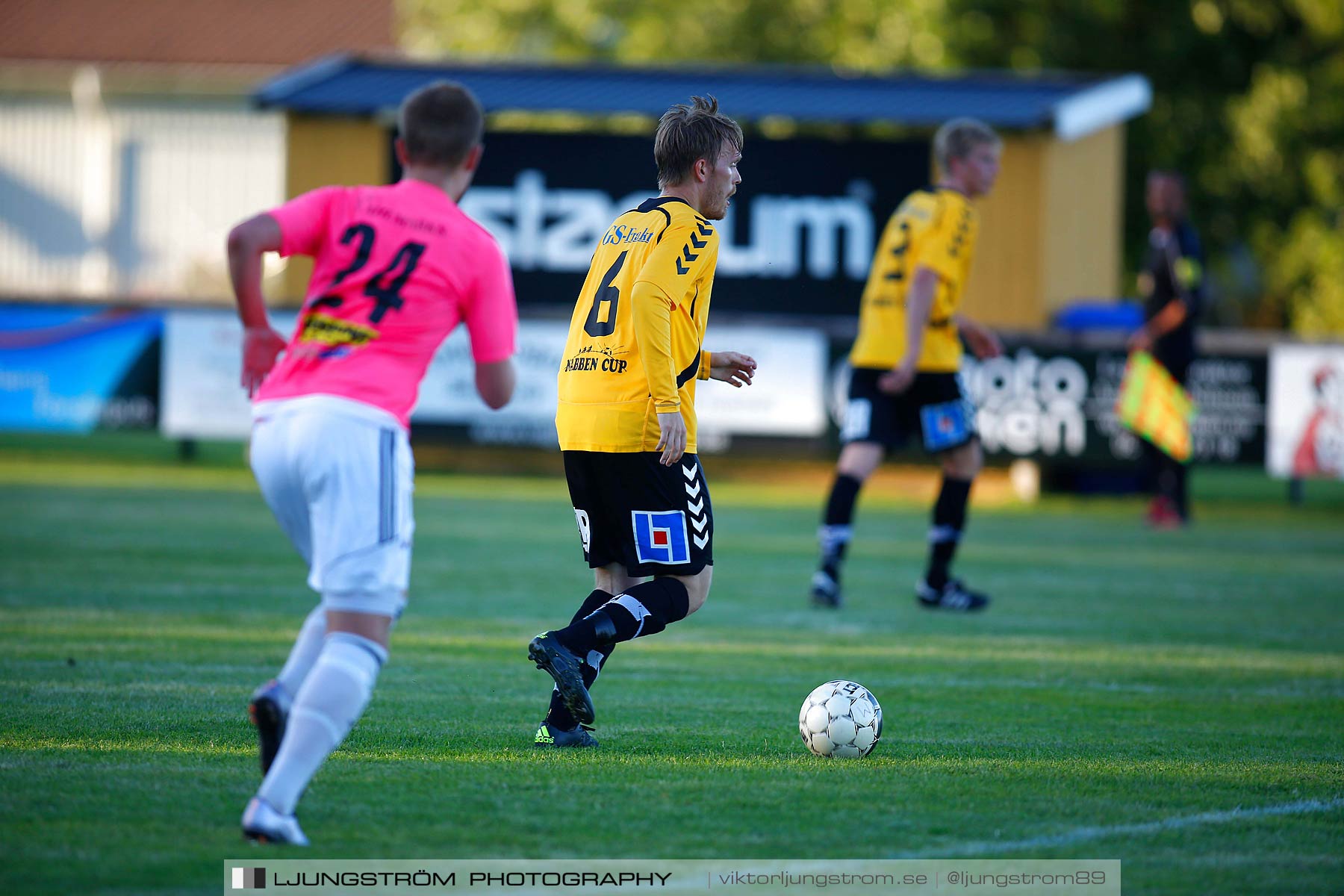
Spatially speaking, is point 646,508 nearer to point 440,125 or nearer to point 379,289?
point 379,289

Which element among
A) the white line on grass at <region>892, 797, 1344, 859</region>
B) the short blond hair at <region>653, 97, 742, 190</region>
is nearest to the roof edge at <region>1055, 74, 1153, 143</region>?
the short blond hair at <region>653, 97, 742, 190</region>

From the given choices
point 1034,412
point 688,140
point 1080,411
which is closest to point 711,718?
point 688,140

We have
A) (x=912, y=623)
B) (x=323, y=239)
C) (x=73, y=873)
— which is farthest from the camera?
(x=912, y=623)

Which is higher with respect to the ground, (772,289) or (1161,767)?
(772,289)

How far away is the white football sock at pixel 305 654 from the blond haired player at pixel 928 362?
5.00 m

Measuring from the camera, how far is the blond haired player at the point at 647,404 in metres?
5.32

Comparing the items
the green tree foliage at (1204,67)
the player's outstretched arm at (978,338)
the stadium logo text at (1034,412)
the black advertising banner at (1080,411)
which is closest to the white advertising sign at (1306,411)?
the black advertising banner at (1080,411)

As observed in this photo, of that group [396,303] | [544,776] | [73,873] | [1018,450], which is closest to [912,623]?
[544,776]

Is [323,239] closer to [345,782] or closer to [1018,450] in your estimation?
[345,782]

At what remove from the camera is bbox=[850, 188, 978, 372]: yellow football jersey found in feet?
30.2

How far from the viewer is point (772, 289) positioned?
19.3 meters

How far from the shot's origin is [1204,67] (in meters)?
29.9

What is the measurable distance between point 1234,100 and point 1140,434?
15495mm

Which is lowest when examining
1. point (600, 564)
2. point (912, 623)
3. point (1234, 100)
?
point (912, 623)
